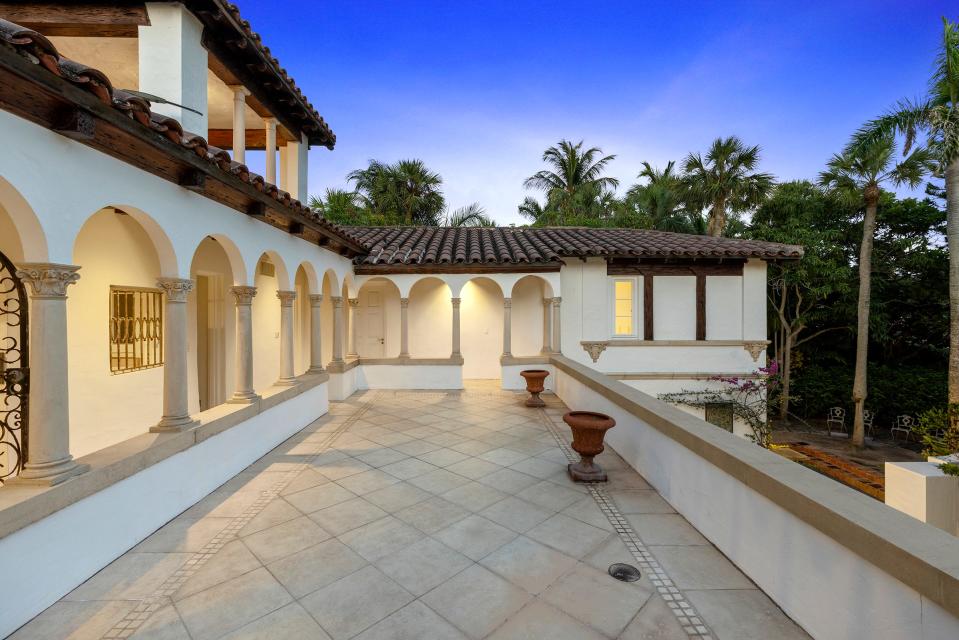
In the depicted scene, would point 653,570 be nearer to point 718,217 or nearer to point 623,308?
point 623,308

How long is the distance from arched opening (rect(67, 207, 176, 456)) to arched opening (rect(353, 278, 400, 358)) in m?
6.65

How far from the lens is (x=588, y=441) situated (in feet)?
16.2

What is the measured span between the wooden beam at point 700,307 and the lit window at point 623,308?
1.82m

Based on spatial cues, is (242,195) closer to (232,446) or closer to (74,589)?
(232,446)

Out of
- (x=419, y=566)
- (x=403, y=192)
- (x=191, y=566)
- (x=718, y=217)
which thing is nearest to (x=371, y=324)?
(x=191, y=566)

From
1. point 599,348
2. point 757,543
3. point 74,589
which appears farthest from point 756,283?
point 74,589

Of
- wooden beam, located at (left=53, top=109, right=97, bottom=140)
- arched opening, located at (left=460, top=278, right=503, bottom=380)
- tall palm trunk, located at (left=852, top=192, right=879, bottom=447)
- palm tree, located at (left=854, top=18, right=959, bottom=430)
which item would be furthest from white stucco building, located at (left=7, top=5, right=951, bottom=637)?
tall palm trunk, located at (left=852, top=192, right=879, bottom=447)

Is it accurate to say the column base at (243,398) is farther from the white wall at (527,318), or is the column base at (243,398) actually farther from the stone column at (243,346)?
the white wall at (527,318)

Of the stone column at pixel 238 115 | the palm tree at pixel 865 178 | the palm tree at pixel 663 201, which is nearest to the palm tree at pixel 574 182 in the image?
the palm tree at pixel 663 201

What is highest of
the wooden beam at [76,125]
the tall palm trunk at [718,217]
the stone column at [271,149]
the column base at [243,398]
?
the tall palm trunk at [718,217]

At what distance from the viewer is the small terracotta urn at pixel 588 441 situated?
190 inches

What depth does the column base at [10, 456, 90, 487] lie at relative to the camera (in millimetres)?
2918

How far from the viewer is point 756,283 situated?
1130cm

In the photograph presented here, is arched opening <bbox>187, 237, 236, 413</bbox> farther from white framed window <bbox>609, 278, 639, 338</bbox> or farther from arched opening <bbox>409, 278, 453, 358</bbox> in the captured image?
white framed window <bbox>609, 278, 639, 338</bbox>
